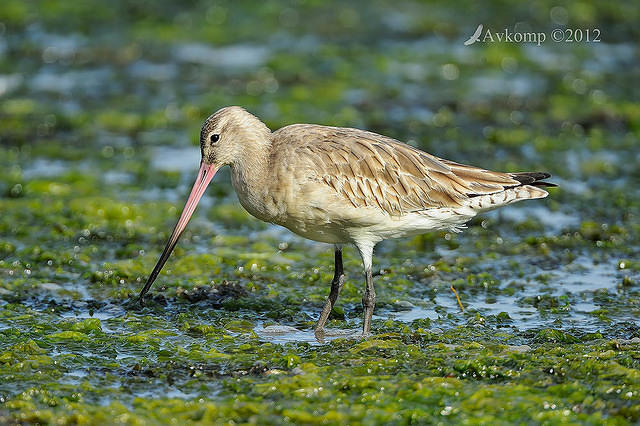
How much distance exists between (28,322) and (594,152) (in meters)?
6.60

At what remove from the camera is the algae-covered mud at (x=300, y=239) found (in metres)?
5.67

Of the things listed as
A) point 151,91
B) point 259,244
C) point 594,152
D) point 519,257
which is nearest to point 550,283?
point 519,257

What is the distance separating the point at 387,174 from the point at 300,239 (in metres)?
2.12

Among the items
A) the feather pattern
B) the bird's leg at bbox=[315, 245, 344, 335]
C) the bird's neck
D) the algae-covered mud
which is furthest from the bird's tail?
the bird's neck

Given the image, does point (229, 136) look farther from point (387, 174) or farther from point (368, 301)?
point (368, 301)

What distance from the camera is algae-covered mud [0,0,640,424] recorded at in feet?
18.6

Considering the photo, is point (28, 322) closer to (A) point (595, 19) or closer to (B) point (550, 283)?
(B) point (550, 283)

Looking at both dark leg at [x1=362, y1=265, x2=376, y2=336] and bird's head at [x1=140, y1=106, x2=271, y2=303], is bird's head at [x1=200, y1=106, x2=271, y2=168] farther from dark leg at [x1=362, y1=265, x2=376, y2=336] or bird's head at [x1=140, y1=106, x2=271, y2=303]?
dark leg at [x1=362, y1=265, x2=376, y2=336]

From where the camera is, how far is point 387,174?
6895mm

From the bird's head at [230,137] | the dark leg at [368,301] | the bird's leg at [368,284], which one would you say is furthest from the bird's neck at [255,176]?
the dark leg at [368,301]

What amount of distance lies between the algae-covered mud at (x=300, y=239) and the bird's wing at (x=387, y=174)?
34.6 inches

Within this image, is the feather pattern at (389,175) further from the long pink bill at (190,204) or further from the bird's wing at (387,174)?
the long pink bill at (190,204)

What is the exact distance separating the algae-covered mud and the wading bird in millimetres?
674

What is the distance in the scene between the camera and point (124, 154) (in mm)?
10594
